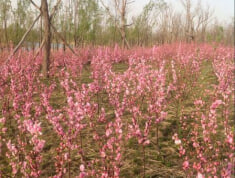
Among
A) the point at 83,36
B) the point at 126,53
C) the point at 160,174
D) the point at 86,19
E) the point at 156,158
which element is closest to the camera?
the point at 160,174

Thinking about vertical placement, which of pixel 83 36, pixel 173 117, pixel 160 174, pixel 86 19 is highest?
pixel 86 19

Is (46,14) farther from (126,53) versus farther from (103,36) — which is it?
(103,36)

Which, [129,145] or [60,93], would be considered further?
[60,93]

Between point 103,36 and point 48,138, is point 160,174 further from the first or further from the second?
point 103,36

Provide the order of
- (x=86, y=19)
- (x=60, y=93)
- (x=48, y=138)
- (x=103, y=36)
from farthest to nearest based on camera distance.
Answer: (x=103, y=36)
(x=86, y=19)
(x=60, y=93)
(x=48, y=138)

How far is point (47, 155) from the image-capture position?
2.78m

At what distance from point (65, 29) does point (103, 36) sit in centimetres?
1449

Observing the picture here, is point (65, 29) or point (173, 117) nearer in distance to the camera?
point (173, 117)

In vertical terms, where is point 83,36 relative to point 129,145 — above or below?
above

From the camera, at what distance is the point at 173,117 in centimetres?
404

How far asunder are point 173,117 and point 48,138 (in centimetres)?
242

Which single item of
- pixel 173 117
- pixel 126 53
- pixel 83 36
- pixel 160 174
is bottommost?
pixel 160 174

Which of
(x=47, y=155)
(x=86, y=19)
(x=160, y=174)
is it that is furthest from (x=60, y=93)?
(x=86, y=19)

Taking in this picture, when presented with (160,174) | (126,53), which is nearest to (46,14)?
(160,174)
